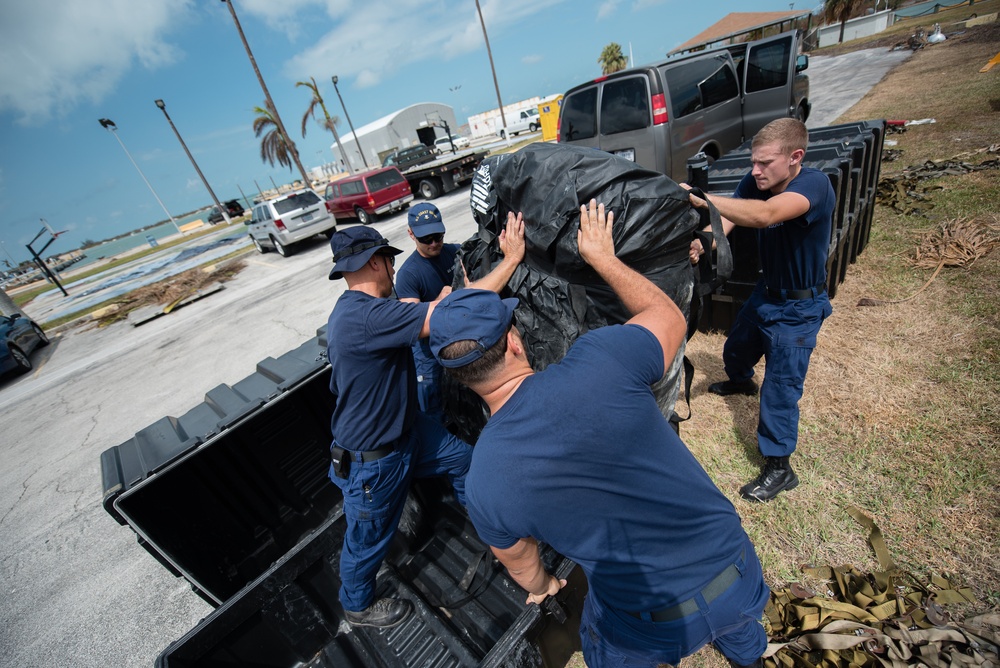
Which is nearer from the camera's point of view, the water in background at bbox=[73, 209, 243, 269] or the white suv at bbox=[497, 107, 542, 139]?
the white suv at bbox=[497, 107, 542, 139]

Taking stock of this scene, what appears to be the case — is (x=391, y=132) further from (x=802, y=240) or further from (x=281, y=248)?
(x=802, y=240)

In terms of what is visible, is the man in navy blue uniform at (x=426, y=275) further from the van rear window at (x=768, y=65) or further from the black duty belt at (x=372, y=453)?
the van rear window at (x=768, y=65)

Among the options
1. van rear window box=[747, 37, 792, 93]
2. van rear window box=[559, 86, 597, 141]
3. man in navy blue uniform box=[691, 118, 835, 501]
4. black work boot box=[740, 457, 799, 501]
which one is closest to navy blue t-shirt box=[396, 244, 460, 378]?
man in navy blue uniform box=[691, 118, 835, 501]

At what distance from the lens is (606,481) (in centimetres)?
118

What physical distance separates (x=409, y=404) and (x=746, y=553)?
5.48ft

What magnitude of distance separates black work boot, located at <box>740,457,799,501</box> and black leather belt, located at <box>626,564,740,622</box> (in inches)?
59.9

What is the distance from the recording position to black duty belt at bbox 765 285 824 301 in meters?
2.46

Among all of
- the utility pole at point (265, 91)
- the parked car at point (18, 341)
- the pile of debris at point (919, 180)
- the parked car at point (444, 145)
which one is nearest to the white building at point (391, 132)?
the parked car at point (444, 145)

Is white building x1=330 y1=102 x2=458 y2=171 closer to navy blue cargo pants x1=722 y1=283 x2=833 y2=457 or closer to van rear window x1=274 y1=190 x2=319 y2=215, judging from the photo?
van rear window x1=274 y1=190 x2=319 y2=215

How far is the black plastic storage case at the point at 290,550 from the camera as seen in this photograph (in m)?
1.97

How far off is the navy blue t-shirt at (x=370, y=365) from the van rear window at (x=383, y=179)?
43.3ft

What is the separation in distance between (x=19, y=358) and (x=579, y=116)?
494 inches

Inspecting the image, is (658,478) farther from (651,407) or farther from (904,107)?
(904,107)

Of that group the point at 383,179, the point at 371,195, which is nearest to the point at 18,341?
the point at 371,195
